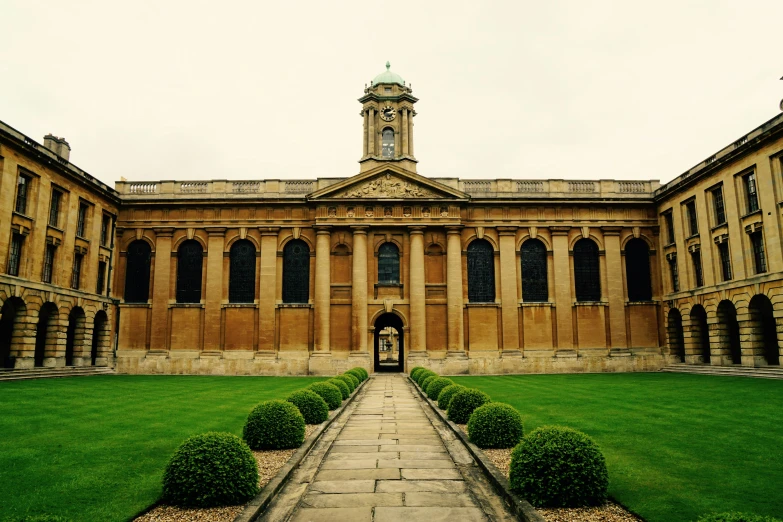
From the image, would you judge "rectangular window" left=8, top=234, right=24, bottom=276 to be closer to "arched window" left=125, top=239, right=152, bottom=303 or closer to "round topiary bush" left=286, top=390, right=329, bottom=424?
"arched window" left=125, top=239, right=152, bottom=303

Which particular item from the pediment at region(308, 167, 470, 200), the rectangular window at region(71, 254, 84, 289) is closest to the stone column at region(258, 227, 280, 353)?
the pediment at region(308, 167, 470, 200)

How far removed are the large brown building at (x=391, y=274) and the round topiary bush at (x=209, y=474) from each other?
96.7 ft

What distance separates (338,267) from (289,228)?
453 centimetres

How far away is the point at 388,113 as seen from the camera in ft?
143

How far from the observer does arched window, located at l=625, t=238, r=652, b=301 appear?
3928 centimetres

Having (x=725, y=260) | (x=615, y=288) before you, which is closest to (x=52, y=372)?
(x=615, y=288)

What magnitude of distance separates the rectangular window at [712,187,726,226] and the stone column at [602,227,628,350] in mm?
7221

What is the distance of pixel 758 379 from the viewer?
2570cm

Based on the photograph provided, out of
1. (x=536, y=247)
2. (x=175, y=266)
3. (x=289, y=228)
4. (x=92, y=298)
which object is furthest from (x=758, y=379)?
(x=92, y=298)

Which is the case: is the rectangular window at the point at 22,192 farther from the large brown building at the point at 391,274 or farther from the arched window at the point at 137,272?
the arched window at the point at 137,272

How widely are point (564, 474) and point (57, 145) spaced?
136 feet

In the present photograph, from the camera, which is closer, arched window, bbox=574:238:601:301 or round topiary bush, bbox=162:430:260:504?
round topiary bush, bbox=162:430:260:504

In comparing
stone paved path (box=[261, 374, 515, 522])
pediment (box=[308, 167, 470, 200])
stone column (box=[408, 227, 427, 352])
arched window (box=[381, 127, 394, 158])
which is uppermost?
arched window (box=[381, 127, 394, 158])

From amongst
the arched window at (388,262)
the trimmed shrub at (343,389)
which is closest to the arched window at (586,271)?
the arched window at (388,262)
